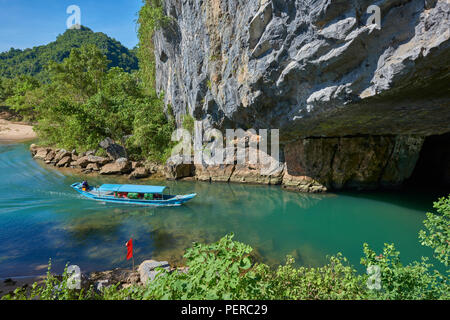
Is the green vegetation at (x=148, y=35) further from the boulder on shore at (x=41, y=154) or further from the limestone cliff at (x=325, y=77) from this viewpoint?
the boulder on shore at (x=41, y=154)

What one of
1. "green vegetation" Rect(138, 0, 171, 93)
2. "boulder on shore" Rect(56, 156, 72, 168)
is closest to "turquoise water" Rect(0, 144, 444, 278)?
"boulder on shore" Rect(56, 156, 72, 168)

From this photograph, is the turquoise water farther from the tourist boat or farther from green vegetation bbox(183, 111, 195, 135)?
green vegetation bbox(183, 111, 195, 135)

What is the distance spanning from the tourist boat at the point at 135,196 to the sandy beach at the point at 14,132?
1375 inches

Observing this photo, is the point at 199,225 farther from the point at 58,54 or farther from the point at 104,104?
the point at 58,54

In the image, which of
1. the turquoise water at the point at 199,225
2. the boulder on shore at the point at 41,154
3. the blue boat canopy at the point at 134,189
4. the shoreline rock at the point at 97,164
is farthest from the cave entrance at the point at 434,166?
the boulder on shore at the point at 41,154

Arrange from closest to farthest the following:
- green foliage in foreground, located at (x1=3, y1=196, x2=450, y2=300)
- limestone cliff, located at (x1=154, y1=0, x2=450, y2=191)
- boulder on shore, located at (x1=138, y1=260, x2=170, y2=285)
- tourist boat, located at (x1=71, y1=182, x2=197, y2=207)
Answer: green foliage in foreground, located at (x1=3, y1=196, x2=450, y2=300) < boulder on shore, located at (x1=138, y1=260, x2=170, y2=285) < limestone cliff, located at (x1=154, y1=0, x2=450, y2=191) < tourist boat, located at (x1=71, y1=182, x2=197, y2=207)

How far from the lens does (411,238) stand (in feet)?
37.4

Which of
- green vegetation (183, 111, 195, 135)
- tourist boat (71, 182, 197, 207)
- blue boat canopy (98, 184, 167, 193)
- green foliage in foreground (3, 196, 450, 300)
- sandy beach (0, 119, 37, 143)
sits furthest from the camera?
sandy beach (0, 119, 37, 143)

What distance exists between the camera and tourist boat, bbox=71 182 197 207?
16.2 m

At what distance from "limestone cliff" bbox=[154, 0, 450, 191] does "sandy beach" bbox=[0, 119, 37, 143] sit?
121ft

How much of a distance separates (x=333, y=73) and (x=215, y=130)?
1239cm

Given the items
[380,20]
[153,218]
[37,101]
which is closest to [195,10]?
[380,20]

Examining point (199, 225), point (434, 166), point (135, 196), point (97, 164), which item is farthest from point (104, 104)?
point (434, 166)
